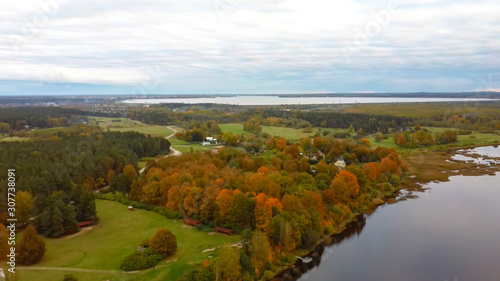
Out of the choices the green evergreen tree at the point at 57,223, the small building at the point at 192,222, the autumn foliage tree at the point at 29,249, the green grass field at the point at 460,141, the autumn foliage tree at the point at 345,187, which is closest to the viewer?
the autumn foliage tree at the point at 29,249

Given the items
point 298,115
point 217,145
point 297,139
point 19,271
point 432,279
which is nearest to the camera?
point 19,271

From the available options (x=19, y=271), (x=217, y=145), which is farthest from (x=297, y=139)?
(x=19, y=271)

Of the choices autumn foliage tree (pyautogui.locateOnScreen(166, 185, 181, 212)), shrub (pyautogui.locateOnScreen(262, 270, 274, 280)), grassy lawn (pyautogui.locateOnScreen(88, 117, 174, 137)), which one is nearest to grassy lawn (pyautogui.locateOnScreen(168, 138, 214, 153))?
grassy lawn (pyautogui.locateOnScreen(88, 117, 174, 137))

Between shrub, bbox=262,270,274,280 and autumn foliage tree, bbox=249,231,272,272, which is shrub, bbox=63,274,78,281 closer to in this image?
autumn foliage tree, bbox=249,231,272,272

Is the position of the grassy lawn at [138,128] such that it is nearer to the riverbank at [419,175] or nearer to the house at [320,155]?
the house at [320,155]

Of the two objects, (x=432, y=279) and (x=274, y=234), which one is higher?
(x=274, y=234)

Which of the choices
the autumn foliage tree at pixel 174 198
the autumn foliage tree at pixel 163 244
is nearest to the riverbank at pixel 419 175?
the autumn foliage tree at pixel 163 244

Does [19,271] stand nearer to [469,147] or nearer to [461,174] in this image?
[461,174]
